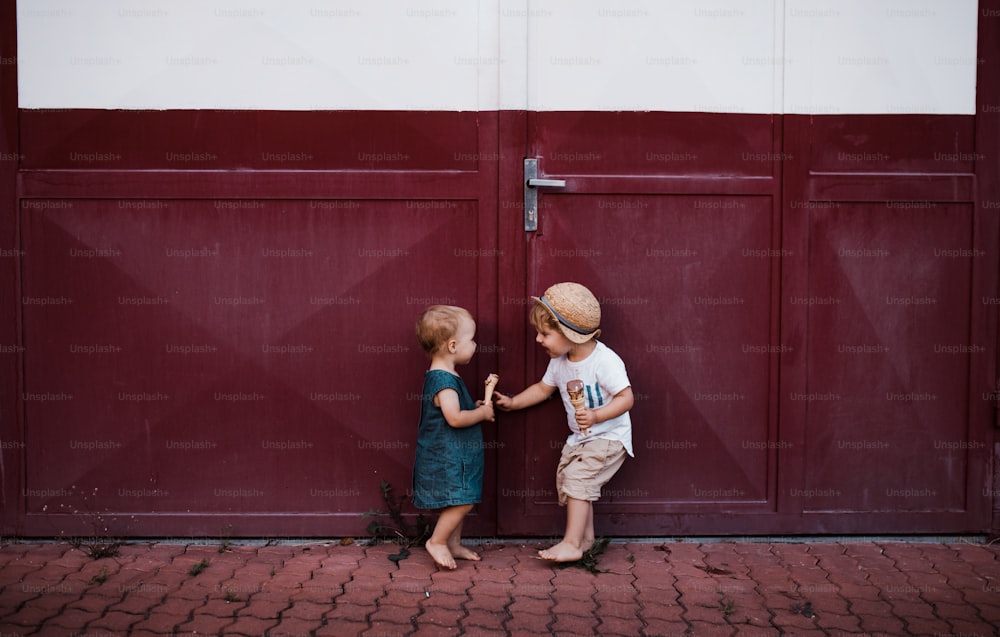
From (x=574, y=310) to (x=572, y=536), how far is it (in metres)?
1.15

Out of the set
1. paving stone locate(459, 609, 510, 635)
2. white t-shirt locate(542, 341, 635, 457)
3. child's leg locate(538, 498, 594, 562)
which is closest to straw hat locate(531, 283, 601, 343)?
white t-shirt locate(542, 341, 635, 457)

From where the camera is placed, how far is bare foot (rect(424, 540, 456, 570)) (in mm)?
3963

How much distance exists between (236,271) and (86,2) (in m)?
1.60

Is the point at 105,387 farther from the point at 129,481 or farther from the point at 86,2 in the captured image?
the point at 86,2

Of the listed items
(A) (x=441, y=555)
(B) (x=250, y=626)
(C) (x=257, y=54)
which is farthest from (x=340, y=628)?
(C) (x=257, y=54)

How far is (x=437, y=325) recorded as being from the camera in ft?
13.1

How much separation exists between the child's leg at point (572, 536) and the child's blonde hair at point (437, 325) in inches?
41.6

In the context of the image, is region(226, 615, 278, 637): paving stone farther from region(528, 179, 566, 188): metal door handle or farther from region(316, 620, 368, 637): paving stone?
region(528, 179, 566, 188): metal door handle

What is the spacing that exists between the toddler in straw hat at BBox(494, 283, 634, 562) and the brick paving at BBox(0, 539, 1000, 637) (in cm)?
30

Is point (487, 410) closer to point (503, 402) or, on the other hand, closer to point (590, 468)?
point (503, 402)

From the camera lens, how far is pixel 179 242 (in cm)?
431

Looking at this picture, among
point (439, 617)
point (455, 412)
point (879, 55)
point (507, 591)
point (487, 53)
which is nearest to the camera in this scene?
point (439, 617)

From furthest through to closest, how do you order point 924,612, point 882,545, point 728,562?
point 882,545 < point 728,562 < point 924,612

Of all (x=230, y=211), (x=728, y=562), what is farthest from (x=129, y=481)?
(x=728, y=562)
